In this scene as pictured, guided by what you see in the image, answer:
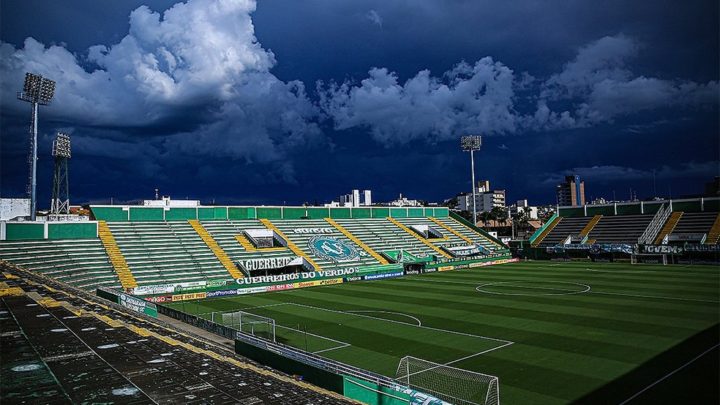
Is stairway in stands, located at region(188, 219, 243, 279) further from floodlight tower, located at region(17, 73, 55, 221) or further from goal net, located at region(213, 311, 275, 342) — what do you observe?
goal net, located at region(213, 311, 275, 342)

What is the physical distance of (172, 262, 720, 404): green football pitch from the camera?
53.5ft

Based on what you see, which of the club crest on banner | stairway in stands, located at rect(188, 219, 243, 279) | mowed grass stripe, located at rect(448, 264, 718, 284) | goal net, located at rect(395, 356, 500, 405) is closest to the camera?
goal net, located at rect(395, 356, 500, 405)

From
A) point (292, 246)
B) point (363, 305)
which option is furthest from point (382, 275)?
point (363, 305)

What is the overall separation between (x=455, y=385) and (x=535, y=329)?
447 inches

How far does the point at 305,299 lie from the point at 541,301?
17907 millimetres

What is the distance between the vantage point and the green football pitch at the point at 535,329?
53.5 feet

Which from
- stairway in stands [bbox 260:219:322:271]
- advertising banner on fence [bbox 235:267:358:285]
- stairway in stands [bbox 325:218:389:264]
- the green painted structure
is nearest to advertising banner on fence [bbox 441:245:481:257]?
the green painted structure

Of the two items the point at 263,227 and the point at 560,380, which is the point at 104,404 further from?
the point at 263,227

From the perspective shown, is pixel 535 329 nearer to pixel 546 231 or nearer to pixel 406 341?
pixel 406 341

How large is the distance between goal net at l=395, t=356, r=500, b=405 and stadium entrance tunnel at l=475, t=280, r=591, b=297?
21.2m

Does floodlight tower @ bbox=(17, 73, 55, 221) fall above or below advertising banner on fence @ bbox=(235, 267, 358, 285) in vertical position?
above

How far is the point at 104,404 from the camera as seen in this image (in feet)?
28.6

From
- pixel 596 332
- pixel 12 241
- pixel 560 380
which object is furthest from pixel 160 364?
pixel 12 241

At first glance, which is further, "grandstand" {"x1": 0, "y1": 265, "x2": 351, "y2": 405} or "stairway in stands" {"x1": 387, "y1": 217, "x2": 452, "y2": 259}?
"stairway in stands" {"x1": 387, "y1": 217, "x2": 452, "y2": 259}
